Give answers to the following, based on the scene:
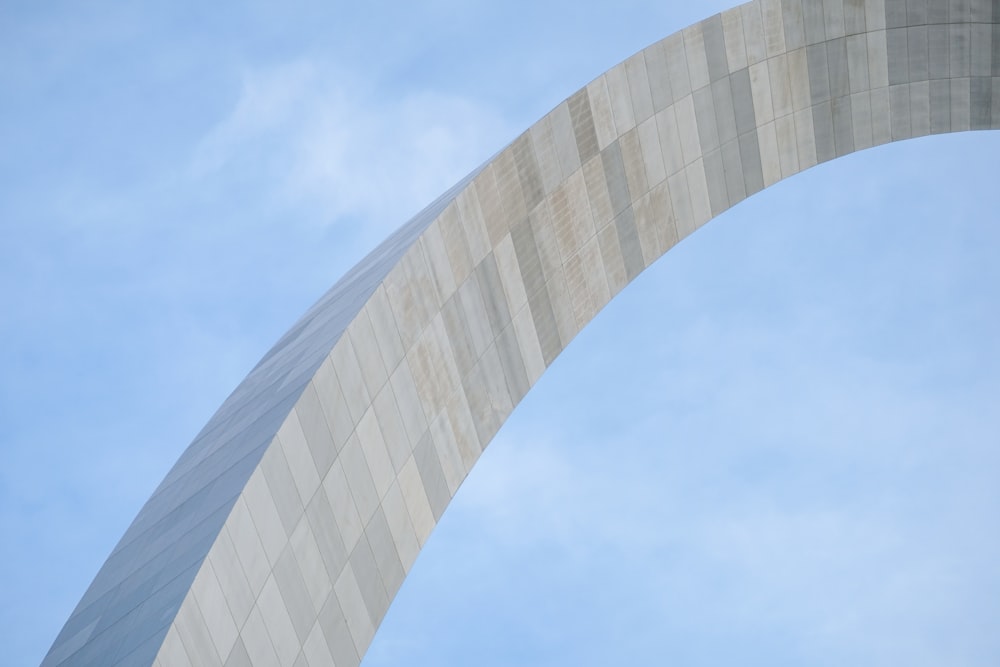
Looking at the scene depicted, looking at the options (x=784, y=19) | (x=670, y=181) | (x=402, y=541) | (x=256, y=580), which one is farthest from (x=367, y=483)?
(x=784, y=19)

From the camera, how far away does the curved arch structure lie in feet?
58.7

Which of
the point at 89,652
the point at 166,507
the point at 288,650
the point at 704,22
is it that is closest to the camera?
the point at 89,652

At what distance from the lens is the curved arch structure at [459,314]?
58.7 feet

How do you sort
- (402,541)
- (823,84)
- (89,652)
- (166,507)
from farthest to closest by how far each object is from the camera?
(823,84)
(402,541)
(166,507)
(89,652)

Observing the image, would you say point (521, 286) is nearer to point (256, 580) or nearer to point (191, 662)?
point (256, 580)

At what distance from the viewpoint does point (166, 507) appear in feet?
66.3

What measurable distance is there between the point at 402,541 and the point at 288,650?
3637 millimetres

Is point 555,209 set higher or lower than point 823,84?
lower

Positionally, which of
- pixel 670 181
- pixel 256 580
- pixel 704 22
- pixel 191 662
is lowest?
pixel 191 662

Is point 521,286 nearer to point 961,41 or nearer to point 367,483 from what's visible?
point 367,483

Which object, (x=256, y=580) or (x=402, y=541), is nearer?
(x=256, y=580)

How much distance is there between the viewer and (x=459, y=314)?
22625 millimetres

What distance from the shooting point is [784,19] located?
2931 centimetres

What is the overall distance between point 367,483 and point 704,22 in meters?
13.3
